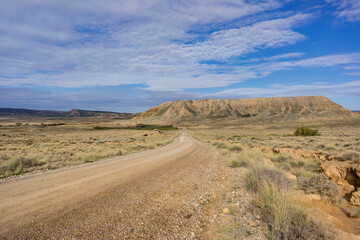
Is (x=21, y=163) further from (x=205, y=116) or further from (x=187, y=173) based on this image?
(x=205, y=116)

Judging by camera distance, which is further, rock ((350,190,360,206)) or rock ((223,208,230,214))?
rock ((350,190,360,206))

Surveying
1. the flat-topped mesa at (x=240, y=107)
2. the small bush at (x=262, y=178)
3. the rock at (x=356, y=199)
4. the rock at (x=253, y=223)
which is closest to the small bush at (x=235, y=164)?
the small bush at (x=262, y=178)

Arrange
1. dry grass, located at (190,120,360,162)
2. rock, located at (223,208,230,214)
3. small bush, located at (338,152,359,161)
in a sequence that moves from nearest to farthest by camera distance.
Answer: rock, located at (223,208,230,214) < small bush, located at (338,152,359,161) < dry grass, located at (190,120,360,162)

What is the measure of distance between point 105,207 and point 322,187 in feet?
21.7

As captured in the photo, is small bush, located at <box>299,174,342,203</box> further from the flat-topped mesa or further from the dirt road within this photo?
the flat-topped mesa

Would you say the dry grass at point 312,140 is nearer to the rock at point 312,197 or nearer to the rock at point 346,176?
the rock at point 346,176

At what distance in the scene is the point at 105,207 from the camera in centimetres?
528

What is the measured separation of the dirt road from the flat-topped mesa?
12948 centimetres

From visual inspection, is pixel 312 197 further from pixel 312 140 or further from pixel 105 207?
pixel 312 140

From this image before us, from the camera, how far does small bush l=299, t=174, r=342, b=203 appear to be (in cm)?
614

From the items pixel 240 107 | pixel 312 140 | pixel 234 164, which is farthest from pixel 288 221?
pixel 240 107

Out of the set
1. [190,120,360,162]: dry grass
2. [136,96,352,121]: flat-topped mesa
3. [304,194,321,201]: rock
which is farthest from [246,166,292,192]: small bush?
[136,96,352,121]: flat-topped mesa

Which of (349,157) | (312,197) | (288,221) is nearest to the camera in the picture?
(288,221)

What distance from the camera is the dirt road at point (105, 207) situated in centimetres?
407
